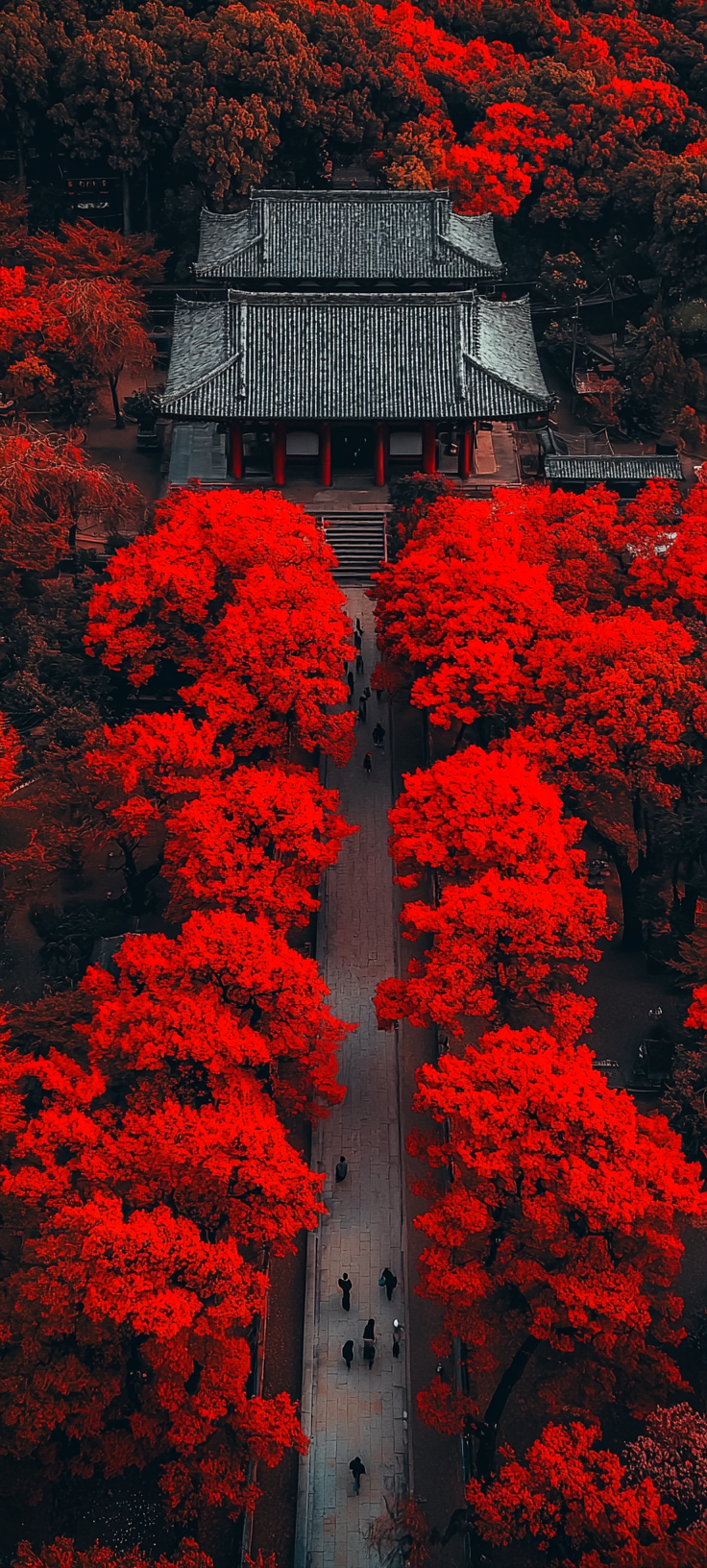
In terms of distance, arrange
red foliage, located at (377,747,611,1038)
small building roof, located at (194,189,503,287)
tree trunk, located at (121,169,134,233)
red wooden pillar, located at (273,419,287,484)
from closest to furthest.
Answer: red foliage, located at (377,747,611,1038)
red wooden pillar, located at (273,419,287,484)
small building roof, located at (194,189,503,287)
tree trunk, located at (121,169,134,233)

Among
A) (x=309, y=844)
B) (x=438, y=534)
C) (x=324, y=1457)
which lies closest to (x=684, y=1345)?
(x=324, y=1457)

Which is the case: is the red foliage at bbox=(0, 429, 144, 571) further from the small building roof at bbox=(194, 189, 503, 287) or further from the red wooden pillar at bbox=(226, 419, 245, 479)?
the small building roof at bbox=(194, 189, 503, 287)

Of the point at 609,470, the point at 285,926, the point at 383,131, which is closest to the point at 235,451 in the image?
the point at 609,470

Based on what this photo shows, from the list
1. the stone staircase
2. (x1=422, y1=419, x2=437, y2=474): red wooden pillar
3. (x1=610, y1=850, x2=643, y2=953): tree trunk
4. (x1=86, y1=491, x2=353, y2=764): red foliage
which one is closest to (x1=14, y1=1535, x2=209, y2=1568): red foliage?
(x1=610, y1=850, x2=643, y2=953): tree trunk

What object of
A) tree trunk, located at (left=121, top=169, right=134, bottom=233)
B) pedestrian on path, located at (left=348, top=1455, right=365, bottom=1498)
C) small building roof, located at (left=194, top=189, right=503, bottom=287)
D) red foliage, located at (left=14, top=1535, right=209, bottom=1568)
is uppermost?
small building roof, located at (left=194, top=189, right=503, bottom=287)

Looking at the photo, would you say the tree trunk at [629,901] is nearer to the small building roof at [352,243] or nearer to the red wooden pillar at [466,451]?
the red wooden pillar at [466,451]

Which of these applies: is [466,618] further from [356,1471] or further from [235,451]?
[356,1471]

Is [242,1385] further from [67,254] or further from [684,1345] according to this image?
[67,254]
